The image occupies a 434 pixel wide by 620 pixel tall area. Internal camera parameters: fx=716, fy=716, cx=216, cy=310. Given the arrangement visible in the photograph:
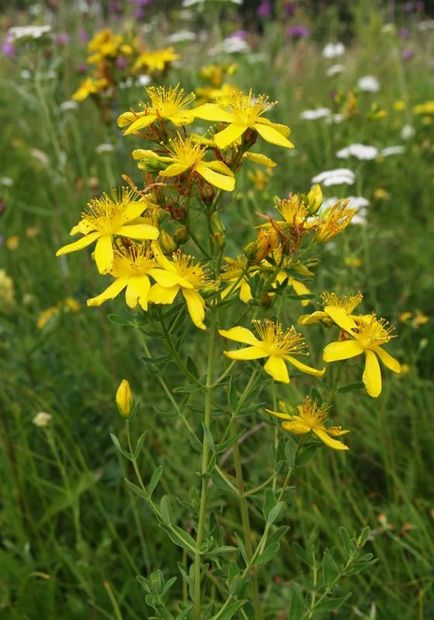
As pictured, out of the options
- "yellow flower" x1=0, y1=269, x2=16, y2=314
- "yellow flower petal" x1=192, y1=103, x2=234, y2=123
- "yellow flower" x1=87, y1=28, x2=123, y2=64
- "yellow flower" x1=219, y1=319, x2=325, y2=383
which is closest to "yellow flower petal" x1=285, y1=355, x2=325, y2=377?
"yellow flower" x1=219, y1=319, x2=325, y2=383

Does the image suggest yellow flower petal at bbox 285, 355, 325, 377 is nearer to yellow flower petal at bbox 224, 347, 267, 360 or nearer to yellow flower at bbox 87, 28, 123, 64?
yellow flower petal at bbox 224, 347, 267, 360

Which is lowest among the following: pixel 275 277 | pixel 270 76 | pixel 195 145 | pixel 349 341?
pixel 270 76

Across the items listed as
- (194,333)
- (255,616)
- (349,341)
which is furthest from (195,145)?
(194,333)

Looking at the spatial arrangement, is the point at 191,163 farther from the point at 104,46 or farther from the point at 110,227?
the point at 104,46

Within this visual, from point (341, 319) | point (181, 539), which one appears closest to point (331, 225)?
point (341, 319)

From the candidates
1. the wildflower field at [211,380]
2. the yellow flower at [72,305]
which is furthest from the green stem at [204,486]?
the yellow flower at [72,305]

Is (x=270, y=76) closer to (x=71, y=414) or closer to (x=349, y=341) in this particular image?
(x=71, y=414)

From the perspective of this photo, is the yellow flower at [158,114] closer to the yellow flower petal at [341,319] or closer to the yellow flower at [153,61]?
the yellow flower petal at [341,319]
